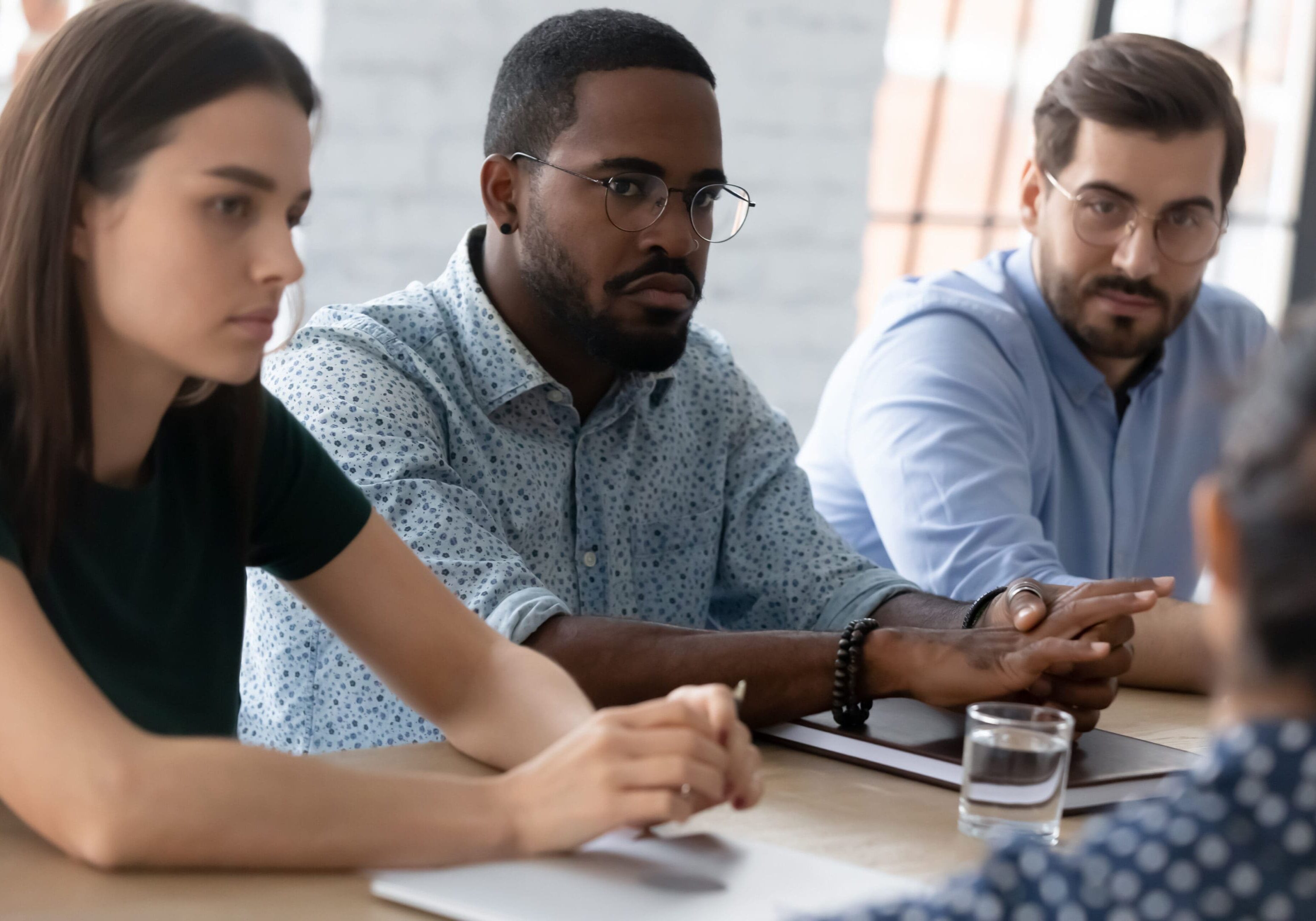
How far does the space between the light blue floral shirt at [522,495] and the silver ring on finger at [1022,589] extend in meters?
0.20

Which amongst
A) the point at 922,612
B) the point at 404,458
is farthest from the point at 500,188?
the point at 922,612

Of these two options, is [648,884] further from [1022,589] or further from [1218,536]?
[1022,589]

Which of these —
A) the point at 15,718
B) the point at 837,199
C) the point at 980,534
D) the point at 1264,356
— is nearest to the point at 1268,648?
the point at 1264,356

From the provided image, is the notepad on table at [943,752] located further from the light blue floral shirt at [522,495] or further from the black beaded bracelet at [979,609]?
the light blue floral shirt at [522,495]

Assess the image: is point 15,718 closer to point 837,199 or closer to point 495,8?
point 495,8

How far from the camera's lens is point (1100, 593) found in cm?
141

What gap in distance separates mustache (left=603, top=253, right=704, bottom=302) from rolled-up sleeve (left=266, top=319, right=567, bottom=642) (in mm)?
259

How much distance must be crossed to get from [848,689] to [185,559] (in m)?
0.58

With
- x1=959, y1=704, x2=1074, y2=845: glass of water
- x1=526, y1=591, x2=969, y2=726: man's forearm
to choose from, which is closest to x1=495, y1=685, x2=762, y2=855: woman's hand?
x1=959, y1=704, x2=1074, y2=845: glass of water

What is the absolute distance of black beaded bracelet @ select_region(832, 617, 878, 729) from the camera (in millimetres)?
1314

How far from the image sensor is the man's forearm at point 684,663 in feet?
4.30

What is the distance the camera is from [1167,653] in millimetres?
1630

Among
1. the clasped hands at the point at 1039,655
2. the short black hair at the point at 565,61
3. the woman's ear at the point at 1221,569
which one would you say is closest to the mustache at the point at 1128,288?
the short black hair at the point at 565,61

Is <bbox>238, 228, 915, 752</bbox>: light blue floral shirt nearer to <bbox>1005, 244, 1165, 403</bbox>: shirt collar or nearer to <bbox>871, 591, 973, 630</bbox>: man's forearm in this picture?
<bbox>871, 591, 973, 630</bbox>: man's forearm
